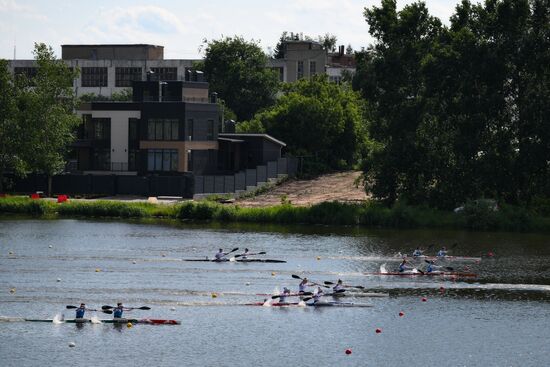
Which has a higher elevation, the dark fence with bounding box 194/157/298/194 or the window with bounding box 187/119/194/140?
the window with bounding box 187/119/194/140


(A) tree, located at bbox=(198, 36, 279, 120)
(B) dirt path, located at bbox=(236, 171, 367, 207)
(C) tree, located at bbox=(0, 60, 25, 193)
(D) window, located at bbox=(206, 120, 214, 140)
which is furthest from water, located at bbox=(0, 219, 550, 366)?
(A) tree, located at bbox=(198, 36, 279, 120)

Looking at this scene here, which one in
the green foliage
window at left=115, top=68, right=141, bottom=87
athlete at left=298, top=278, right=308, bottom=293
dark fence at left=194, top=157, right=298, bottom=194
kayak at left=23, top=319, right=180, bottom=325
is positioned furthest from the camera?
window at left=115, top=68, right=141, bottom=87

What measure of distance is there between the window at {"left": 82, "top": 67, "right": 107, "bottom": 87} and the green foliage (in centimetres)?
8039

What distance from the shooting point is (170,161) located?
123 m

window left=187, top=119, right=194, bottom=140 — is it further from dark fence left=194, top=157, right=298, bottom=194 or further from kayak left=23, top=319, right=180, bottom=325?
kayak left=23, top=319, right=180, bottom=325

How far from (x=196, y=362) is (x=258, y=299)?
1392 centimetres

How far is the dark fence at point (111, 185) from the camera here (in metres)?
117

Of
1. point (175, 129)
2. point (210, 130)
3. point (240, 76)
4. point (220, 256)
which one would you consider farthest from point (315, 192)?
point (240, 76)

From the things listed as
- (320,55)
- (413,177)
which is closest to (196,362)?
(413,177)

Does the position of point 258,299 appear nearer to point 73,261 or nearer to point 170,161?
point 73,261

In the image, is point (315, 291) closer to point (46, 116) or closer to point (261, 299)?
point (261, 299)

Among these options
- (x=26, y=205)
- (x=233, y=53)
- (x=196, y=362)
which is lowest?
(x=196, y=362)

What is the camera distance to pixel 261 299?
69.2 meters

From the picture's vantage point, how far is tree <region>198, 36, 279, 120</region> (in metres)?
165
